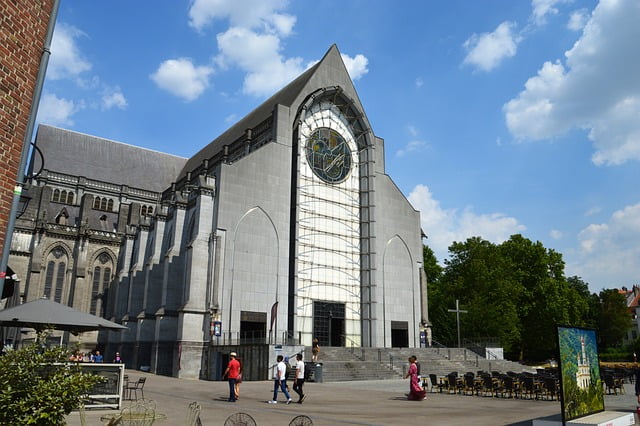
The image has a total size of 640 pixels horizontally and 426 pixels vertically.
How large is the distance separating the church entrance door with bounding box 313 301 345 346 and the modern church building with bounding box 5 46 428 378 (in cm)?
9

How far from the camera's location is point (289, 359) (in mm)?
27641

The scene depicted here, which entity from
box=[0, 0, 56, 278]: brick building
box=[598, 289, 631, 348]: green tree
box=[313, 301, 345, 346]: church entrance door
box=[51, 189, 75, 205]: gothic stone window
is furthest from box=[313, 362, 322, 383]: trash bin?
box=[598, 289, 631, 348]: green tree

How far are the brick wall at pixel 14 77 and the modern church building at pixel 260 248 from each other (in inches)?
955

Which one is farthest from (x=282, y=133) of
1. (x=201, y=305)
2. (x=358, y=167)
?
(x=201, y=305)

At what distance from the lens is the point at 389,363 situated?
31406 mm

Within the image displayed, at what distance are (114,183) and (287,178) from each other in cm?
3046

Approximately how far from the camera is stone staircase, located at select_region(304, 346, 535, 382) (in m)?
27.6

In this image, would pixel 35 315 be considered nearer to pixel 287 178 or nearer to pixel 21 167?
pixel 21 167

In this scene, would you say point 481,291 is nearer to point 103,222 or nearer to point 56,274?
point 103,222

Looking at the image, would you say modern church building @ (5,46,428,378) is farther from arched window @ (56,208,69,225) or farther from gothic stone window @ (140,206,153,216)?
gothic stone window @ (140,206,153,216)

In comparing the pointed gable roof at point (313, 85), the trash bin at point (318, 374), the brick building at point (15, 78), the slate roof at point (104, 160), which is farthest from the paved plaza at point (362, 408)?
the slate roof at point (104, 160)

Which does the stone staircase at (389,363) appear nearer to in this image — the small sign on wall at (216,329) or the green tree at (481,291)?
the small sign on wall at (216,329)

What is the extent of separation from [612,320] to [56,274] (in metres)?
75.6

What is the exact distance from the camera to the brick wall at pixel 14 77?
682 centimetres
